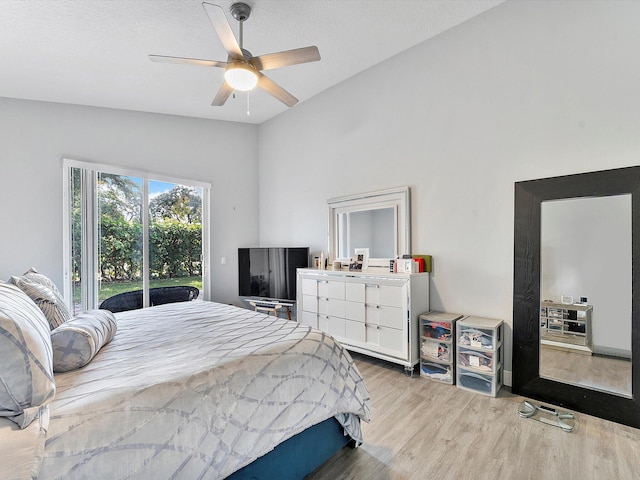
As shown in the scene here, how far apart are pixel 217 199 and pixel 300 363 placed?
12.5ft

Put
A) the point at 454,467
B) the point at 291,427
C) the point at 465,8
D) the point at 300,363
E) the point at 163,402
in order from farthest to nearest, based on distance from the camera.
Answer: the point at 465,8 < the point at 454,467 < the point at 300,363 < the point at 291,427 < the point at 163,402

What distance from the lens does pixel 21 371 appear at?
Result: 970 mm

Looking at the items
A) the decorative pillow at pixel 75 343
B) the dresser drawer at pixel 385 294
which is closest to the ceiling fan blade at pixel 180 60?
the decorative pillow at pixel 75 343

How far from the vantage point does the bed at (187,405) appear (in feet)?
3.20

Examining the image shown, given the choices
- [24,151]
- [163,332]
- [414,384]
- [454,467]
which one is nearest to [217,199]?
[24,151]

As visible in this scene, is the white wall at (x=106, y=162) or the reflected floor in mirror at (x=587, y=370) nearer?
the reflected floor in mirror at (x=587, y=370)

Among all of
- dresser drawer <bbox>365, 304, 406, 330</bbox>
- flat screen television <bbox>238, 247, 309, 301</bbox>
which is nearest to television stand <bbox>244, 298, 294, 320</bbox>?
flat screen television <bbox>238, 247, 309, 301</bbox>

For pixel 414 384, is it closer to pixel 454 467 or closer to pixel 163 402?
pixel 454 467

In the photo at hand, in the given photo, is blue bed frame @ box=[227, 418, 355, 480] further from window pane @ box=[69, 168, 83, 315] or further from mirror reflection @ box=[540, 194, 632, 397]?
window pane @ box=[69, 168, 83, 315]

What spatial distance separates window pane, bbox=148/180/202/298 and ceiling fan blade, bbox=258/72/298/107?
98.1 inches

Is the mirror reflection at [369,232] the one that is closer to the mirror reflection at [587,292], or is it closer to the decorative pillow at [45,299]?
the mirror reflection at [587,292]

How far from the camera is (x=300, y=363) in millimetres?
1598

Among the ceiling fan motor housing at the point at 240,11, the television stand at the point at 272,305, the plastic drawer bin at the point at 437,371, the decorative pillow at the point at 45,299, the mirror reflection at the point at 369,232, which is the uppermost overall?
the ceiling fan motor housing at the point at 240,11

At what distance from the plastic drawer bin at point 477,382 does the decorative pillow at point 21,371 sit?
287 centimetres
